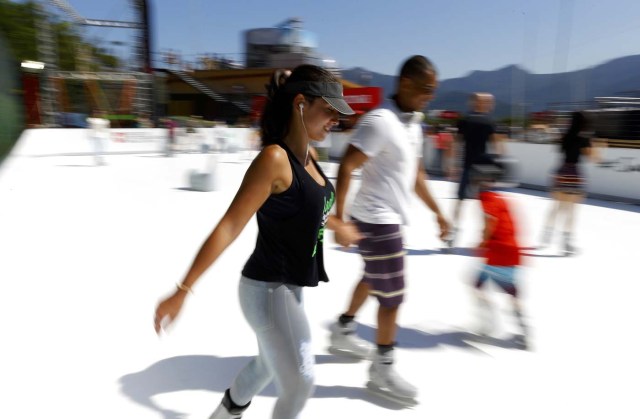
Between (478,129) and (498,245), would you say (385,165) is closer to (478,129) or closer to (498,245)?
(498,245)

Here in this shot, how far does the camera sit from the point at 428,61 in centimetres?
249

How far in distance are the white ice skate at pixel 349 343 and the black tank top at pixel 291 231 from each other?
1269 mm

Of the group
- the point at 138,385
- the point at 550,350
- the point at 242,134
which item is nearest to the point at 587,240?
the point at 550,350

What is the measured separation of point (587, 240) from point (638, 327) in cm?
297

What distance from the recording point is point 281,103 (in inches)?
66.5

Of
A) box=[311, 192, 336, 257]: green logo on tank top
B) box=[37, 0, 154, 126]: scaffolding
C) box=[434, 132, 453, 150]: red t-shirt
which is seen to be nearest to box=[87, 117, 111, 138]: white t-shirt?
box=[37, 0, 154, 126]: scaffolding

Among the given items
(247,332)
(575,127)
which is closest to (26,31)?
(575,127)

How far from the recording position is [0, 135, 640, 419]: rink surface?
247cm

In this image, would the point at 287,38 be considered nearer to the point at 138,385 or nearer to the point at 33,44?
the point at 33,44

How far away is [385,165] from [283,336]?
1.15 meters

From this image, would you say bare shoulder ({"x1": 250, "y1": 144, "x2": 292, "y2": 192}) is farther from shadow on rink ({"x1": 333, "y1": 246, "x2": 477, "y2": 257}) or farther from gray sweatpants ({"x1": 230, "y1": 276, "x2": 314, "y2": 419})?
shadow on rink ({"x1": 333, "y1": 246, "x2": 477, "y2": 257})

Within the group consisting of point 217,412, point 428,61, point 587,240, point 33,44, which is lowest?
point 587,240

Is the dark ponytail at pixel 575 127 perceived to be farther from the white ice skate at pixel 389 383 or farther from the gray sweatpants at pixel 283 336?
the gray sweatpants at pixel 283 336

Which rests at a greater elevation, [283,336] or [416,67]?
[416,67]
